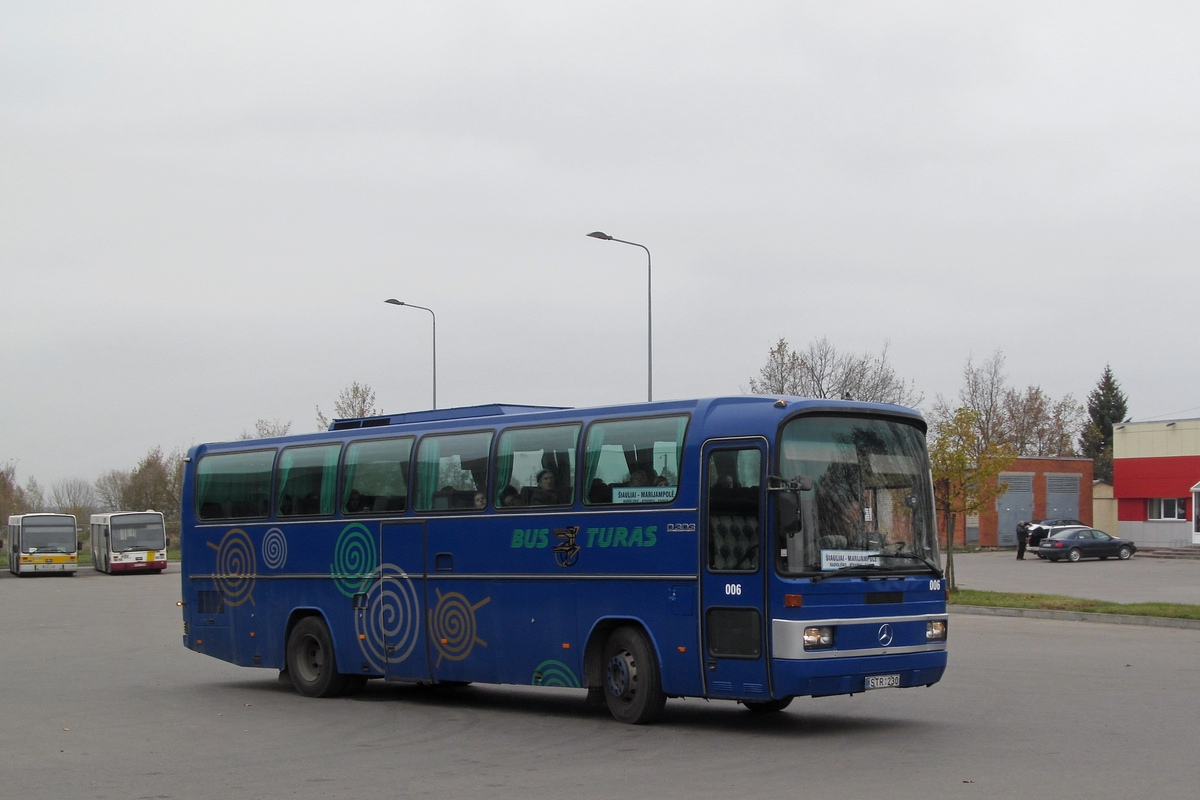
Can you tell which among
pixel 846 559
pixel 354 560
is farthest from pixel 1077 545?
pixel 846 559

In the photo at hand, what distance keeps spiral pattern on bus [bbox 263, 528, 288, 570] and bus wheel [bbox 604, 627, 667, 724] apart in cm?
529

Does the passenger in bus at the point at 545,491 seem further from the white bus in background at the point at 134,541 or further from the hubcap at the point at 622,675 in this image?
the white bus in background at the point at 134,541

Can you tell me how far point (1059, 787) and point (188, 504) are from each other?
41.1 ft

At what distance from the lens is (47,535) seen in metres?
58.6

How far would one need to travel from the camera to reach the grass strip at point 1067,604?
26.6 meters

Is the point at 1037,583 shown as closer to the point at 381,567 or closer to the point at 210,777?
the point at 381,567

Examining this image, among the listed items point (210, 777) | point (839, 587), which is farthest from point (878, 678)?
point (210, 777)

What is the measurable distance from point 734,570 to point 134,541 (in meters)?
51.7

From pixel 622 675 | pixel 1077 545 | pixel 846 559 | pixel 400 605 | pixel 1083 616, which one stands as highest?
pixel 846 559

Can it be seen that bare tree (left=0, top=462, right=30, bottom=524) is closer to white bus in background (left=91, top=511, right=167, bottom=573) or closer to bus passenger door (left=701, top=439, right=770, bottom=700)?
white bus in background (left=91, top=511, right=167, bottom=573)

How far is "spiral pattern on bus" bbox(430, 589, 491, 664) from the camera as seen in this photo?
14.5 m

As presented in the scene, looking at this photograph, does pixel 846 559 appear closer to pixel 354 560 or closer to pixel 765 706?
pixel 765 706

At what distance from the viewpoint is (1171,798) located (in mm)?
8547

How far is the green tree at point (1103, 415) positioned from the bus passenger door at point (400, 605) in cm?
10781
